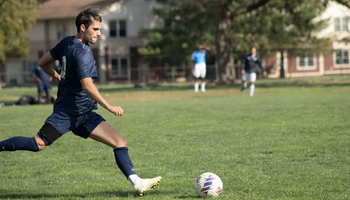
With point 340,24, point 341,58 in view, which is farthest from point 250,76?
point 340,24

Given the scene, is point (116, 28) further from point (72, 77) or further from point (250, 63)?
point (72, 77)

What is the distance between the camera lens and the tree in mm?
44219

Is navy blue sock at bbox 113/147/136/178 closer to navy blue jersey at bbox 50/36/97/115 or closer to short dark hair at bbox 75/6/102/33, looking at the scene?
navy blue jersey at bbox 50/36/97/115

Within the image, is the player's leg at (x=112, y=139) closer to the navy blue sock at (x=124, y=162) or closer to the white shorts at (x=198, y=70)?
the navy blue sock at (x=124, y=162)

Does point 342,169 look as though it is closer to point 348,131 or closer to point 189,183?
point 189,183

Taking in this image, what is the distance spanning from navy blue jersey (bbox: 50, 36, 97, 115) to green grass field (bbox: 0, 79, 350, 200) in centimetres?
101

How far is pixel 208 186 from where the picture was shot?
5.30 metres

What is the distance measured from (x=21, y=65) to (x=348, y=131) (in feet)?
157

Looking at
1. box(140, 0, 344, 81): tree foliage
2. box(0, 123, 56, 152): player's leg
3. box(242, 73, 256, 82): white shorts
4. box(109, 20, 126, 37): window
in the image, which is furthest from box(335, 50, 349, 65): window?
box(0, 123, 56, 152): player's leg

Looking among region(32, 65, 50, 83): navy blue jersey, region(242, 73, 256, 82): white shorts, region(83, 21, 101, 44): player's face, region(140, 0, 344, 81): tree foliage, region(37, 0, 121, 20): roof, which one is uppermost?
region(37, 0, 121, 20): roof

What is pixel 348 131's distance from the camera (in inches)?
395

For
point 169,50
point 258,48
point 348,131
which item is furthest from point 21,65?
point 348,131

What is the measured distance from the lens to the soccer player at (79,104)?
16.8ft

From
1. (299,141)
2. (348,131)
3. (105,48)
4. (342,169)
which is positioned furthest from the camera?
(105,48)
